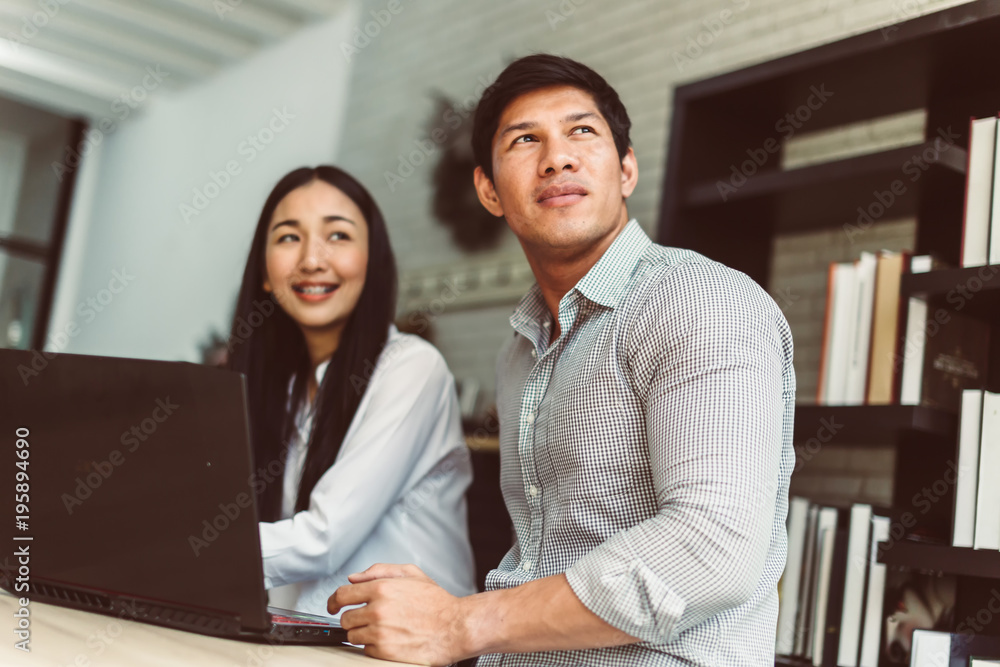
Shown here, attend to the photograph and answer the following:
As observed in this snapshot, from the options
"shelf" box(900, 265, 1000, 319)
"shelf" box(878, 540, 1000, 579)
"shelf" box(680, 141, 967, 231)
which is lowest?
"shelf" box(878, 540, 1000, 579)

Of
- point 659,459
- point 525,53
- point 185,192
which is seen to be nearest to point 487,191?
point 659,459

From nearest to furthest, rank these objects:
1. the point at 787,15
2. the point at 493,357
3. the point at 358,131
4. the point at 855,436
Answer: the point at 855,436
the point at 787,15
the point at 493,357
the point at 358,131

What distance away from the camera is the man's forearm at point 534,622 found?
0.91 metres

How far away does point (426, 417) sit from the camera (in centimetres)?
169

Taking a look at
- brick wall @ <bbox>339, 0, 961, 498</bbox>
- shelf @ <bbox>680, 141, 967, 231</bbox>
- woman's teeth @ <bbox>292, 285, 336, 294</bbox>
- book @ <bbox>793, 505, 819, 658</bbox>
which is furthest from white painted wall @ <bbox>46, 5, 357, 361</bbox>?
book @ <bbox>793, 505, 819, 658</bbox>

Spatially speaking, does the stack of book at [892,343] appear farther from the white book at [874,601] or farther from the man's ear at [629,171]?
the man's ear at [629,171]

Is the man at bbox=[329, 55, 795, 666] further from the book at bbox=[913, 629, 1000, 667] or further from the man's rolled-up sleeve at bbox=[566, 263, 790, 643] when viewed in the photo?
the book at bbox=[913, 629, 1000, 667]

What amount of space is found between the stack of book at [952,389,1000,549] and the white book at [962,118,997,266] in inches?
9.8

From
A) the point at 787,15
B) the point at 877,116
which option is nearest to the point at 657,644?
the point at 877,116

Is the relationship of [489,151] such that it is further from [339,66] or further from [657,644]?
[339,66]

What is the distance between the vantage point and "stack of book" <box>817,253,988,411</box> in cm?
161

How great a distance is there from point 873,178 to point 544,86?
795 mm

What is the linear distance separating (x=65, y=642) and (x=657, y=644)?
63cm

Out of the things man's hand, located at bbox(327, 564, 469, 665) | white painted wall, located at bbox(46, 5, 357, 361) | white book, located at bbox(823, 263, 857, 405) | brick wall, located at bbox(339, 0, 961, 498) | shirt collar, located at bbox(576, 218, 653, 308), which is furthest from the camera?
white painted wall, located at bbox(46, 5, 357, 361)
